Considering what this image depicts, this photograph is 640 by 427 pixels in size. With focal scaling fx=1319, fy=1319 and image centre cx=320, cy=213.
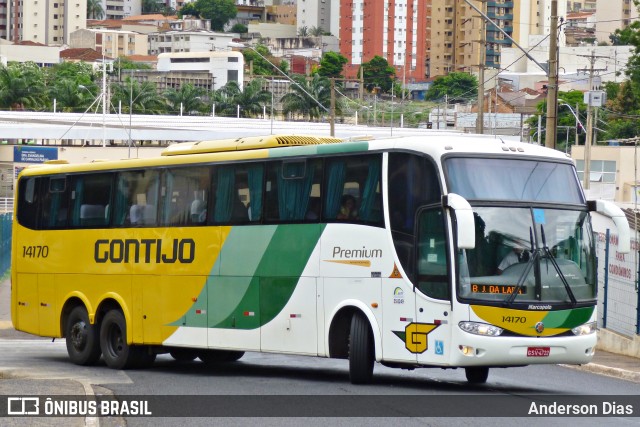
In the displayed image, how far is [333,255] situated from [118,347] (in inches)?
206

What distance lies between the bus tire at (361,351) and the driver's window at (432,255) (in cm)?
110

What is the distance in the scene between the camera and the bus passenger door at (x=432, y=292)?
50.3 ft

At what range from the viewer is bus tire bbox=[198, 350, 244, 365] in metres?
21.4

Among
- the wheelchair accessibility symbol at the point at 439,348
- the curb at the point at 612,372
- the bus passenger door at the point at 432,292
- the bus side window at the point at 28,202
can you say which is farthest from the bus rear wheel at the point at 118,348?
the curb at the point at 612,372

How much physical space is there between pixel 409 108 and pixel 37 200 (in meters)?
138

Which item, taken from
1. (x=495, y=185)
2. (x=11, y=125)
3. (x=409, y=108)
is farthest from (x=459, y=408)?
(x=409, y=108)

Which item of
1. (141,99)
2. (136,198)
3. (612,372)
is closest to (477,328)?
(612,372)

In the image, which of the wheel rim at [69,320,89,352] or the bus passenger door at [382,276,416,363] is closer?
the bus passenger door at [382,276,416,363]

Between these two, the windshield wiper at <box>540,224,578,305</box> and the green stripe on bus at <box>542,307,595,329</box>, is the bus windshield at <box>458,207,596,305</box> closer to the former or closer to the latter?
the windshield wiper at <box>540,224,578,305</box>

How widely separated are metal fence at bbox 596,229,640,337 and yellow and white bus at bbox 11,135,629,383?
240 inches

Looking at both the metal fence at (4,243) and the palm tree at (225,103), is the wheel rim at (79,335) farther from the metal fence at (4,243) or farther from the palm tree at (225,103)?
the palm tree at (225,103)

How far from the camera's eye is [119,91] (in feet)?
428

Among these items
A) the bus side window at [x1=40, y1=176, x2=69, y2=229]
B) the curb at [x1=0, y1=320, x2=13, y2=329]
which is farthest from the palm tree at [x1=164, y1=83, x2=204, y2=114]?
the bus side window at [x1=40, y1=176, x2=69, y2=229]

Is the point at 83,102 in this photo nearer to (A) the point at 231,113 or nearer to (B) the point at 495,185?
(A) the point at 231,113
